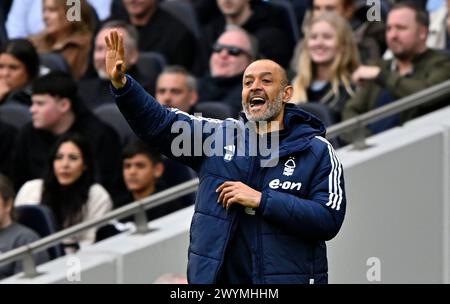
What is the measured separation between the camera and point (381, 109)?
991 cm

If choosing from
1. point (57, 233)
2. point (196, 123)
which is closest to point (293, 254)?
point (196, 123)

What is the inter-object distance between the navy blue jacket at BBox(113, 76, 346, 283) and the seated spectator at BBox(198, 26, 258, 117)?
4435mm

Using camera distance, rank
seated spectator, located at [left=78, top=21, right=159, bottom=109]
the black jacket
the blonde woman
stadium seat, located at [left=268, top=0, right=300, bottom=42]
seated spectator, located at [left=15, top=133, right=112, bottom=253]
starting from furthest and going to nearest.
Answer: stadium seat, located at [left=268, top=0, right=300, bottom=42] → seated spectator, located at [left=78, top=21, right=159, bottom=109] → the blonde woman → the black jacket → seated spectator, located at [left=15, top=133, right=112, bottom=253]

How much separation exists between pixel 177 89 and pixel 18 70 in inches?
57.2

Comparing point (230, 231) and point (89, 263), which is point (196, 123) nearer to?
point (230, 231)

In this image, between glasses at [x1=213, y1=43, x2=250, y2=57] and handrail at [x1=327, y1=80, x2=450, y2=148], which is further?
glasses at [x1=213, y1=43, x2=250, y2=57]

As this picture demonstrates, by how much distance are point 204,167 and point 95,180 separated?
3808mm

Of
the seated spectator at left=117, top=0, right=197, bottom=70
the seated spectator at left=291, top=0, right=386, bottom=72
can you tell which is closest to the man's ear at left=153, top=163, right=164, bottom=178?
the seated spectator at left=291, top=0, right=386, bottom=72

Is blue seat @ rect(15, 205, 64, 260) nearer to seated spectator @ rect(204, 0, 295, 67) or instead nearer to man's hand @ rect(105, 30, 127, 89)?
seated spectator @ rect(204, 0, 295, 67)

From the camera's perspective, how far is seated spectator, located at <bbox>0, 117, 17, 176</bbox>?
36.2 feet

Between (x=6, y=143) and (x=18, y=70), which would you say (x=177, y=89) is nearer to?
(x=6, y=143)

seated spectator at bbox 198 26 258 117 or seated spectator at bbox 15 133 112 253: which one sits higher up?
seated spectator at bbox 198 26 258 117

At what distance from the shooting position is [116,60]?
251 inches
